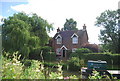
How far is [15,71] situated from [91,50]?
119 centimetres

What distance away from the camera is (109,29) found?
1748 millimetres

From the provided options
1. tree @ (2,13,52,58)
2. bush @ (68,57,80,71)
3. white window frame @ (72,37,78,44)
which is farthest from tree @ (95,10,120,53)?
tree @ (2,13,52,58)

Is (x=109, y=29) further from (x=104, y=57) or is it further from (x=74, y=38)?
(x=74, y=38)

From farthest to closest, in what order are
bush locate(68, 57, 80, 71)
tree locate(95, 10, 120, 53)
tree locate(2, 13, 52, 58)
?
tree locate(2, 13, 52, 58)
bush locate(68, 57, 80, 71)
tree locate(95, 10, 120, 53)

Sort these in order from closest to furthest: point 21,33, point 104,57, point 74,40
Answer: point 104,57 → point 74,40 → point 21,33

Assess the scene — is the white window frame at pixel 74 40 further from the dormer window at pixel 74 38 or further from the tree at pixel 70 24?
the tree at pixel 70 24

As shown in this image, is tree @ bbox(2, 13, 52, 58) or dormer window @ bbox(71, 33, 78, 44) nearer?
dormer window @ bbox(71, 33, 78, 44)

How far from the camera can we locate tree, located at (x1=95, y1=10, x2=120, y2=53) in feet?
5.61

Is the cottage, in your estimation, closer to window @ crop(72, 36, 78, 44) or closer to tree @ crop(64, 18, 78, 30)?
window @ crop(72, 36, 78, 44)

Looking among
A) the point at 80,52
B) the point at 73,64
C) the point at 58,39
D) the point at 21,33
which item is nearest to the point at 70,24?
the point at 58,39

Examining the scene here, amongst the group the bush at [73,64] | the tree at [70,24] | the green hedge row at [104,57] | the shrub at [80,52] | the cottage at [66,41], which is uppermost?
the tree at [70,24]

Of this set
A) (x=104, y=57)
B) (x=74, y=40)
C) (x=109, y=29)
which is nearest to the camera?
(x=109, y=29)

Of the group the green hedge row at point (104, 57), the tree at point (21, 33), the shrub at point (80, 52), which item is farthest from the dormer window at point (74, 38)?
the tree at point (21, 33)

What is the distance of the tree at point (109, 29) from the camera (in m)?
1.71
